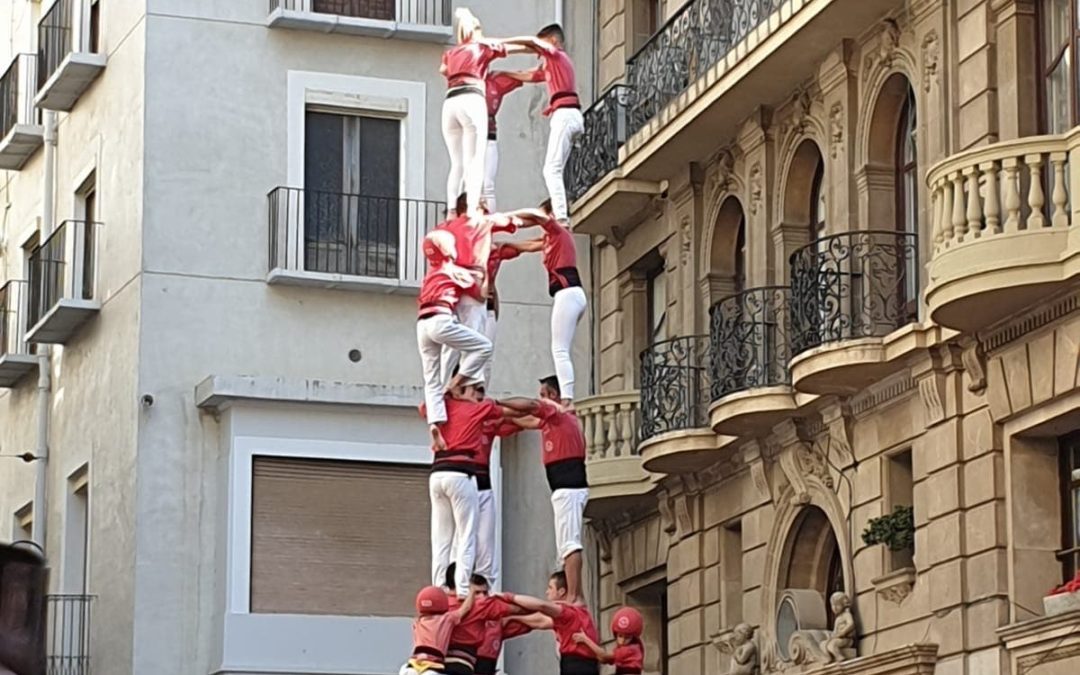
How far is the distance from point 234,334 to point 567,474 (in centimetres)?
973

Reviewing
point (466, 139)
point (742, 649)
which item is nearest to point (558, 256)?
point (466, 139)

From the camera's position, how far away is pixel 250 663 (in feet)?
74.0

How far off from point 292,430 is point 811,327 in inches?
294

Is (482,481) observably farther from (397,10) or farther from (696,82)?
(397,10)

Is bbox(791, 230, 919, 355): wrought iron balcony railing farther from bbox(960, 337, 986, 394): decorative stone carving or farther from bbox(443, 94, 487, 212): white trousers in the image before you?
bbox(443, 94, 487, 212): white trousers

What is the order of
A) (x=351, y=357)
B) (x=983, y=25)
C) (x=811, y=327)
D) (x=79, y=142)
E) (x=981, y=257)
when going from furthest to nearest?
(x=79, y=142) → (x=351, y=357) → (x=811, y=327) → (x=983, y=25) → (x=981, y=257)

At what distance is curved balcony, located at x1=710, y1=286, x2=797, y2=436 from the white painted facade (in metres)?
4.91

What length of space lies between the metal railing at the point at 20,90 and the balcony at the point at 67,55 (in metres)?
0.76

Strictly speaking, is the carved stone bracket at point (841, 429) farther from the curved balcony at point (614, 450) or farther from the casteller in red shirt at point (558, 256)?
the casteller in red shirt at point (558, 256)

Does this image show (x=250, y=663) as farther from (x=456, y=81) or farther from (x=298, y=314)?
(x=456, y=81)

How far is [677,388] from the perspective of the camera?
21109 mm

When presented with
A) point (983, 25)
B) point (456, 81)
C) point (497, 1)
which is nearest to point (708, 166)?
point (497, 1)

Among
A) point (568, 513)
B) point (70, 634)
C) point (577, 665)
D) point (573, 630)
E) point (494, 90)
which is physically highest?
point (494, 90)

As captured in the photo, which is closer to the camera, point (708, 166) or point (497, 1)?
point (708, 166)
